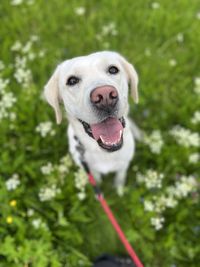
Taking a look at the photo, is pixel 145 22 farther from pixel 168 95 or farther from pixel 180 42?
pixel 168 95

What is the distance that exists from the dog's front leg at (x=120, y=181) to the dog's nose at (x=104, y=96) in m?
1.20

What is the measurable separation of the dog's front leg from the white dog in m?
0.54

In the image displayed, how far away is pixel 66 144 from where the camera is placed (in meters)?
3.64

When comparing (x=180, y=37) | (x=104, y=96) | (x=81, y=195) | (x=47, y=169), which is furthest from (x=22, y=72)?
(x=180, y=37)

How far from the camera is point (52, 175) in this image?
Answer: 3330 millimetres

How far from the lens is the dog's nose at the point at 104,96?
209 centimetres

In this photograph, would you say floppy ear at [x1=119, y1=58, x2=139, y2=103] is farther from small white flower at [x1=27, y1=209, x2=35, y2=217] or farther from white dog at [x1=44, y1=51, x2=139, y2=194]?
small white flower at [x1=27, y1=209, x2=35, y2=217]

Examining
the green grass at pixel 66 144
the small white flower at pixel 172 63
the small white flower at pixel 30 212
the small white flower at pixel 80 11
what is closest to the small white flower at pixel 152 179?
the green grass at pixel 66 144

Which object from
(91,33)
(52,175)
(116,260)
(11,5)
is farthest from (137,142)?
(11,5)

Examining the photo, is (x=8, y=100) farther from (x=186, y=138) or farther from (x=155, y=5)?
(x=155, y=5)

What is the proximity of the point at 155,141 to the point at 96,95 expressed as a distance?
156cm

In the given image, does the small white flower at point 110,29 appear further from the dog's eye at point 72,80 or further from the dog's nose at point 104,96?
the dog's nose at point 104,96

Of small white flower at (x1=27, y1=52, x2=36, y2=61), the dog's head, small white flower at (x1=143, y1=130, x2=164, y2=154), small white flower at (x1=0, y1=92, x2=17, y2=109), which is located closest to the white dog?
the dog's head

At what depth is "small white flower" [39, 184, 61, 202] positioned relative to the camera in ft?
10.5
